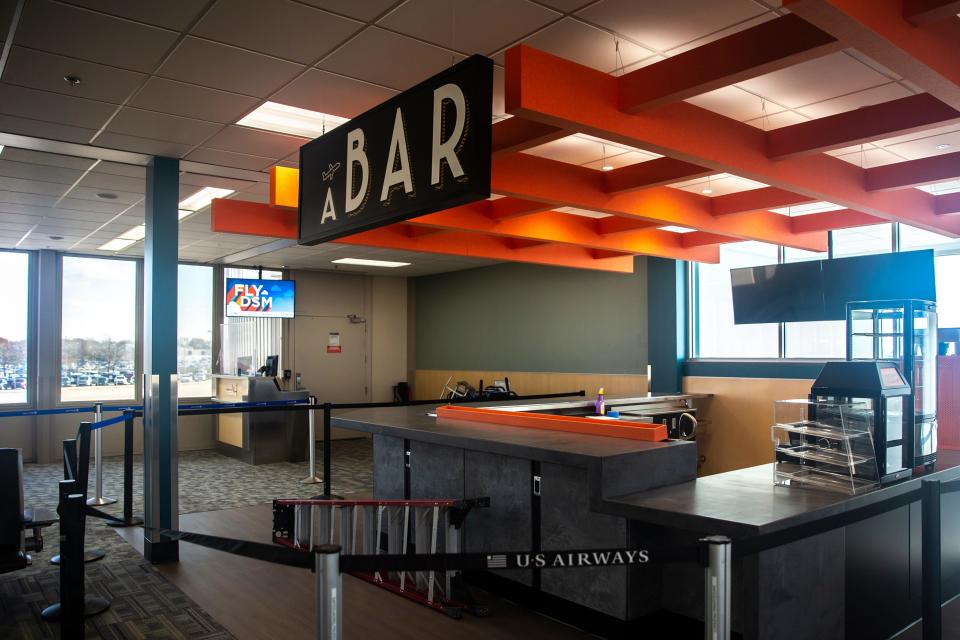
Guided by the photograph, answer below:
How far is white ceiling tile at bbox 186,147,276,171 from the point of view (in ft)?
17.2

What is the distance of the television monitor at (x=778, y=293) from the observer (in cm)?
718

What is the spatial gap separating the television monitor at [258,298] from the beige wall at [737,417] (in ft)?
20.2

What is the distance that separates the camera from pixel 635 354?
9.34 metres

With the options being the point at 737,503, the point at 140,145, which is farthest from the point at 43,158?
the point at 737,503

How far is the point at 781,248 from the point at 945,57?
Answer: 19.4 ft

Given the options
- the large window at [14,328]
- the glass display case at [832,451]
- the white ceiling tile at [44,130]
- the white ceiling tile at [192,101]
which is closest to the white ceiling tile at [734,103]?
the glass display case at [832,451]

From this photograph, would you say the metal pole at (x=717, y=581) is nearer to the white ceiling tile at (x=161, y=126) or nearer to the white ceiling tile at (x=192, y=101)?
the white ceiling tile at (x=192, y=101)

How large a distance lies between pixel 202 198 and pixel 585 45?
4.76 meters

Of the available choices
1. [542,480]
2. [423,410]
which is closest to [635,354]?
[423,410]

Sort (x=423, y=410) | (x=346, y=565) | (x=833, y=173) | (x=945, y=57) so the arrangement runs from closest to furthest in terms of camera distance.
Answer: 1. (x=346, y=565)
2. (x=945, y=57)
3. (x=833, y=173)
4. (x=423, y=410)

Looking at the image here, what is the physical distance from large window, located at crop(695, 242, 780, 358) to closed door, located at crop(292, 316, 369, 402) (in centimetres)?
636

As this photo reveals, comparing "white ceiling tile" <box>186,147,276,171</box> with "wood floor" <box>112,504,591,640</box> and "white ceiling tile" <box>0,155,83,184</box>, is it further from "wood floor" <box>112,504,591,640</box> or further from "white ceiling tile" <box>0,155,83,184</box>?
"wood floor" <box>112,504,591,640</box>

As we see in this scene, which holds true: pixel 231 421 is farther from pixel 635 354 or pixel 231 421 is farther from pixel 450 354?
pixel 635 354

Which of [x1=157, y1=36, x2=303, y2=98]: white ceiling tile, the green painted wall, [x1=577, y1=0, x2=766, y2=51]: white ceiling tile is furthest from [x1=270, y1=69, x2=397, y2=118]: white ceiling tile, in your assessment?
the green painted wall
